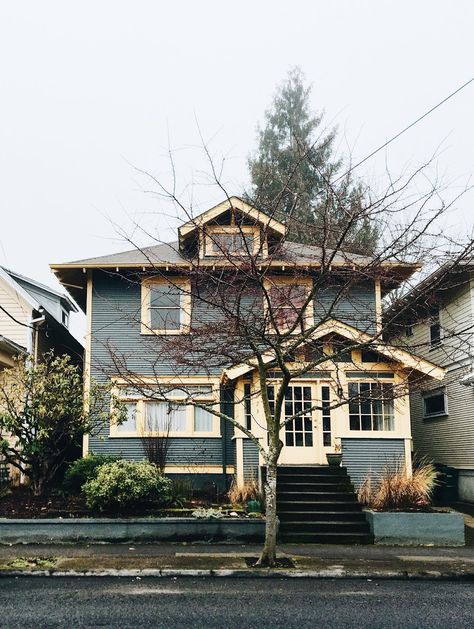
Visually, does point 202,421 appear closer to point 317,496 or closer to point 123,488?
point 317,496

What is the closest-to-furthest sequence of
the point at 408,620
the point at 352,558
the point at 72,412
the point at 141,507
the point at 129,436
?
the point at 408,620 < the point at 352,558 < the point at 141,507 < the point at 72,412 < the point at 129,436

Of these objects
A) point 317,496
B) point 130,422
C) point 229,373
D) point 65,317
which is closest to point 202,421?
point 130,422

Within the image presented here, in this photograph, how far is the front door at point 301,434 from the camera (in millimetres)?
14789

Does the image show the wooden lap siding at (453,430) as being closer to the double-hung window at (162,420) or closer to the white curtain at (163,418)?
the double-hung window at (162,420)

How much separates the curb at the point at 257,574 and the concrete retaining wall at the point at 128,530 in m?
2.39

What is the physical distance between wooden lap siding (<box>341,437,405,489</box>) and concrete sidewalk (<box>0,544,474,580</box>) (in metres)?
2.89

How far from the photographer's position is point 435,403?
1981 centimetres

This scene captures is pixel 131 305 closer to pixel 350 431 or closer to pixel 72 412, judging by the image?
pixel 72 412

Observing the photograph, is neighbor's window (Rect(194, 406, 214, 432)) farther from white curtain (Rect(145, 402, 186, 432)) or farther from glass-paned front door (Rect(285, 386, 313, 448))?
glass-paned front door (Rect(285, 386, 313, 448))

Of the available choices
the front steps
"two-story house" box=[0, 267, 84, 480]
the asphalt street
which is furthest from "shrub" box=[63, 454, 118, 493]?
the asphalt street

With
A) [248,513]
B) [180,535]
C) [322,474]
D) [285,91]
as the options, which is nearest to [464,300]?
[322,474]

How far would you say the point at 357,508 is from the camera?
1272 centimetres

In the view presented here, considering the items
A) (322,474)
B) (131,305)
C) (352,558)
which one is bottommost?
(352,558)

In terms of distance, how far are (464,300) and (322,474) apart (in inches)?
263
